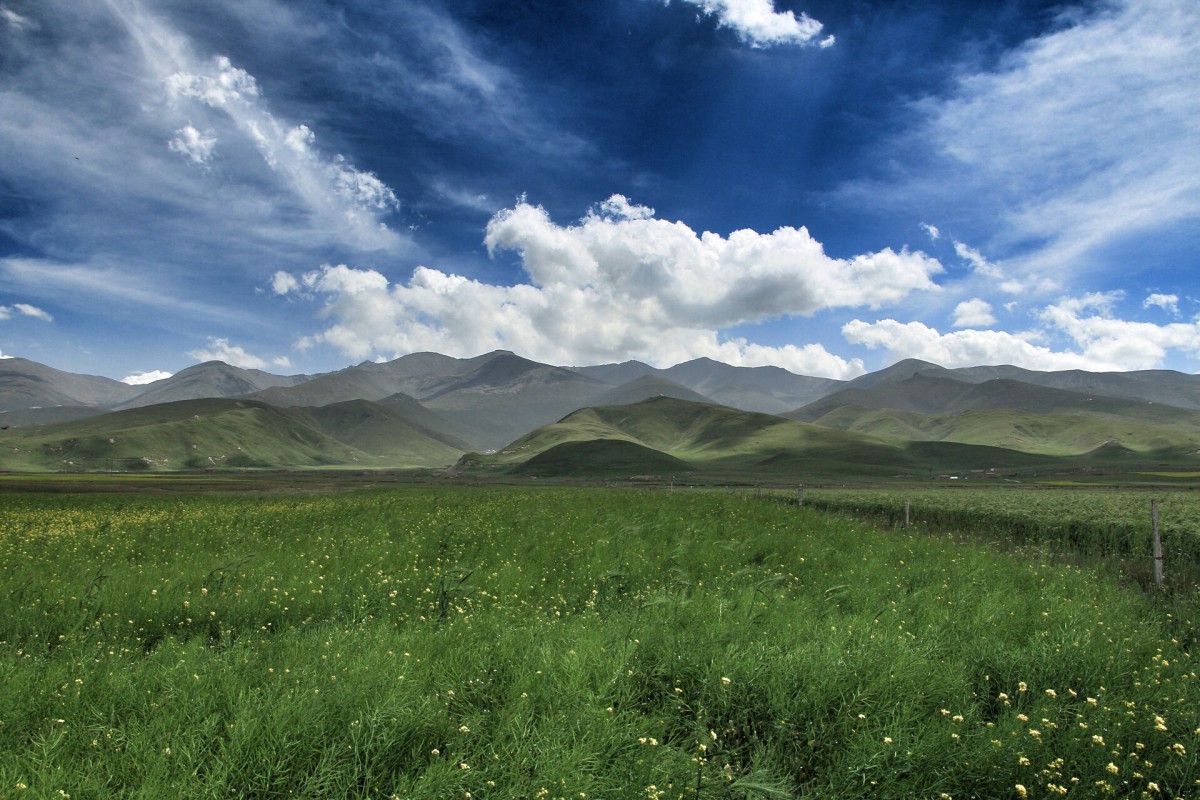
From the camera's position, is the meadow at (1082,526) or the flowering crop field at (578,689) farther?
the meadow at (1082,526)

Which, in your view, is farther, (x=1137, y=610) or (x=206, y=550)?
(x=206, y=550)

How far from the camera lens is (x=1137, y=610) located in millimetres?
12719

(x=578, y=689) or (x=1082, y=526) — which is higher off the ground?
(x=578, y=689)

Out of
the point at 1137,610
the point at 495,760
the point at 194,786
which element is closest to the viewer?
the point at 194,786

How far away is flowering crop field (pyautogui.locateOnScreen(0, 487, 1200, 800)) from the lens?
5.41m

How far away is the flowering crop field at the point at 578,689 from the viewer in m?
5.41

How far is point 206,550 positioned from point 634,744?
54.1 feet

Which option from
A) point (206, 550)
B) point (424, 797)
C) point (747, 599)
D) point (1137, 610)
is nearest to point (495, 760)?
point (424, 797)

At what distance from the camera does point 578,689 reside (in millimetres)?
6691

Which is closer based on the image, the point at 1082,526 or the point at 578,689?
the point at 578,689

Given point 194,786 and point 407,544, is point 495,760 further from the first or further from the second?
point 407,544

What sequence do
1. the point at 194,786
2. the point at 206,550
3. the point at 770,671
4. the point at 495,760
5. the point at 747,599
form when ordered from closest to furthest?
the point at 194,786 < the point at 495,760 < the point at 770,671 < the point at 747,599 < the point at 206,550

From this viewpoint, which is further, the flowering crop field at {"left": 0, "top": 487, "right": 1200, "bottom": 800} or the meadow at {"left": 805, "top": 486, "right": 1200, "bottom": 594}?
the meadow at {"left": 805, "top": 486, "right": 1200, "bottom": 594}

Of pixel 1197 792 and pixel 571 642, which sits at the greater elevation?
pixel 571 642
